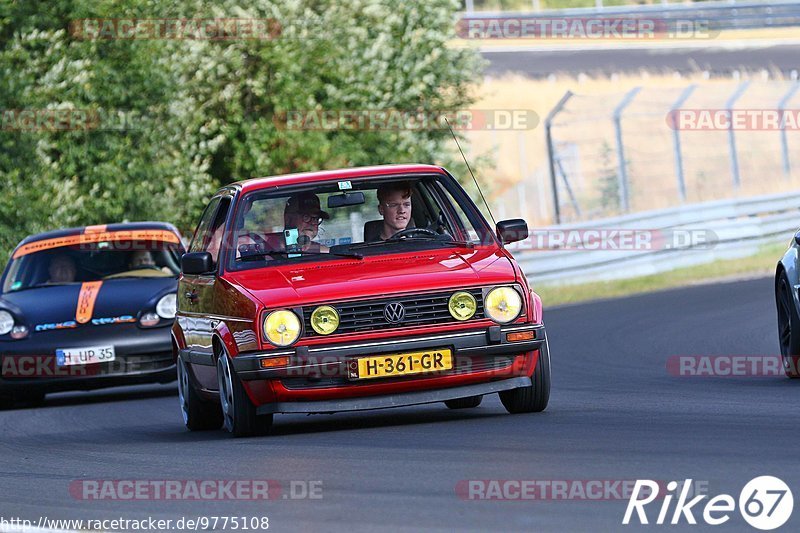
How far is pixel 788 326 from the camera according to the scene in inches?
442

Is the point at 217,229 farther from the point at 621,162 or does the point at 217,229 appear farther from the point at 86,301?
the point at 621,162

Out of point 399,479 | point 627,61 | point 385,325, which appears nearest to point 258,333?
point 385,325

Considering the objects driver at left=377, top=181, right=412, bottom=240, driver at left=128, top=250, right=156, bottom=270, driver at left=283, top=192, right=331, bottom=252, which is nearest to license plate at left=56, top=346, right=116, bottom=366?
driver at left=128, top=250, right=156, bottom=270

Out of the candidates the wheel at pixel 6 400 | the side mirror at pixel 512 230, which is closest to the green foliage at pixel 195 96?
the wheel at pixel 6 400

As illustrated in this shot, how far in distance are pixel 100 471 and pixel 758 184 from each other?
2464 cm

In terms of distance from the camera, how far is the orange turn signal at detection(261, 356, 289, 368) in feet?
30.5

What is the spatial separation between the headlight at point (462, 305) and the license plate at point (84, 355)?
555 cm

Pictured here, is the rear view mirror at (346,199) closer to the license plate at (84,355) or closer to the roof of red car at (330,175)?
the roof of red car at (330,175)

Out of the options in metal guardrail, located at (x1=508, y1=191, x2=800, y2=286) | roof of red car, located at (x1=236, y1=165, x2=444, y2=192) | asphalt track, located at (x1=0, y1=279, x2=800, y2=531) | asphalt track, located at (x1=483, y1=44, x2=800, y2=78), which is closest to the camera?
asphalt track, located at (x1=0, y1=279, x2=800, y2=531)

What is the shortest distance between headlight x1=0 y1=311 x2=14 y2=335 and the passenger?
2.38 feet

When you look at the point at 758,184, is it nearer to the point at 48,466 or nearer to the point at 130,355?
the point at 130,355

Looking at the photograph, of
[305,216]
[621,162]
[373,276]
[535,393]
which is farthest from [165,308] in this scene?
[621,162]

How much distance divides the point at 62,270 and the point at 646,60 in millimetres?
41034

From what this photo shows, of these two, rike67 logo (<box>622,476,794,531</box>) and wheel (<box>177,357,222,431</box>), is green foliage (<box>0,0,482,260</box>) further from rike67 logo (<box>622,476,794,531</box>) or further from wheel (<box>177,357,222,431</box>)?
rike67 logo (<box>622,476,794,531</box>)
